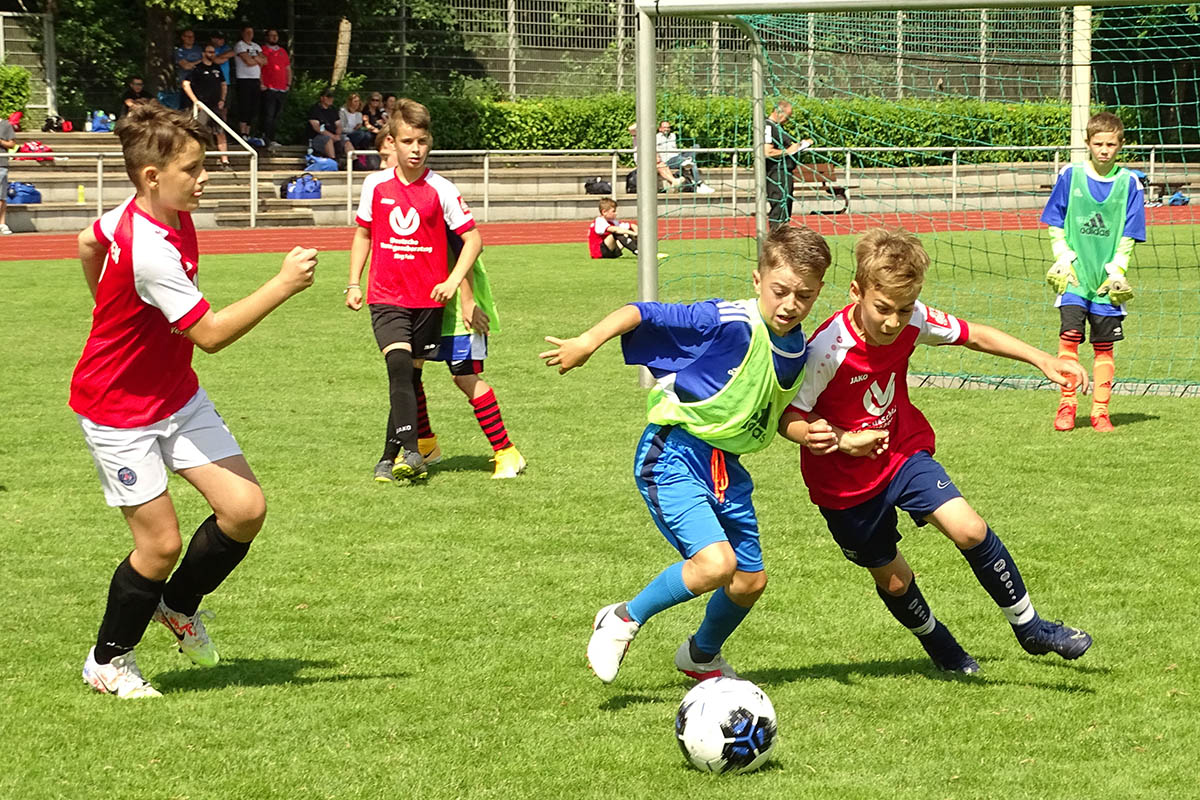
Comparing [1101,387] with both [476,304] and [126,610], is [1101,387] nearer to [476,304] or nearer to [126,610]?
[476,304]

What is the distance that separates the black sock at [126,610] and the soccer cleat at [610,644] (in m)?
1.35

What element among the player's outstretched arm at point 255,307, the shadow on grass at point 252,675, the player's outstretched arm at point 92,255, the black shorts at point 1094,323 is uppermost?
the player's outstretched arm at point 92,255

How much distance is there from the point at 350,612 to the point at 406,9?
27.4 m

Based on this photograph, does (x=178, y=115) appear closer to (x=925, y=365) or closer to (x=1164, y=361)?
(x=925, y=365)

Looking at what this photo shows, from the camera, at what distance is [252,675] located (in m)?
4.90

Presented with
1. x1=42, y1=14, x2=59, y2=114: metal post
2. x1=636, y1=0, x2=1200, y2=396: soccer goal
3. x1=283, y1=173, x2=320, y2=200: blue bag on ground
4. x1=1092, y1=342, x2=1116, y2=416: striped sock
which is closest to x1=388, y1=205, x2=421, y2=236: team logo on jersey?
x1=636, y1=0, x2=1200, y2=396: soccer goal

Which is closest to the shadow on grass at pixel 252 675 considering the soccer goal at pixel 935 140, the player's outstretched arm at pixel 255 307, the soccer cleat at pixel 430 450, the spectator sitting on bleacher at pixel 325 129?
the player's outstretched arm at pixel 255 307

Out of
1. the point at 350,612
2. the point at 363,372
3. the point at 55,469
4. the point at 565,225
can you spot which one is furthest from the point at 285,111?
the point at 350,612

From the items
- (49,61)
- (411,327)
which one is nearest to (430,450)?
(411,327)

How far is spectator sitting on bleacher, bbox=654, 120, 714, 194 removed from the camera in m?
16.1

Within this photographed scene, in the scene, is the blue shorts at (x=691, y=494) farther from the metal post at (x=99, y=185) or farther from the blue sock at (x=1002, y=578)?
the metal post at (x=99, y=185)

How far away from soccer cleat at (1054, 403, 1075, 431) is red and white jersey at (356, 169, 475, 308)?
3.74 meters

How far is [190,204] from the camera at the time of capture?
4.50m

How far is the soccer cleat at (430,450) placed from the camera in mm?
8211
